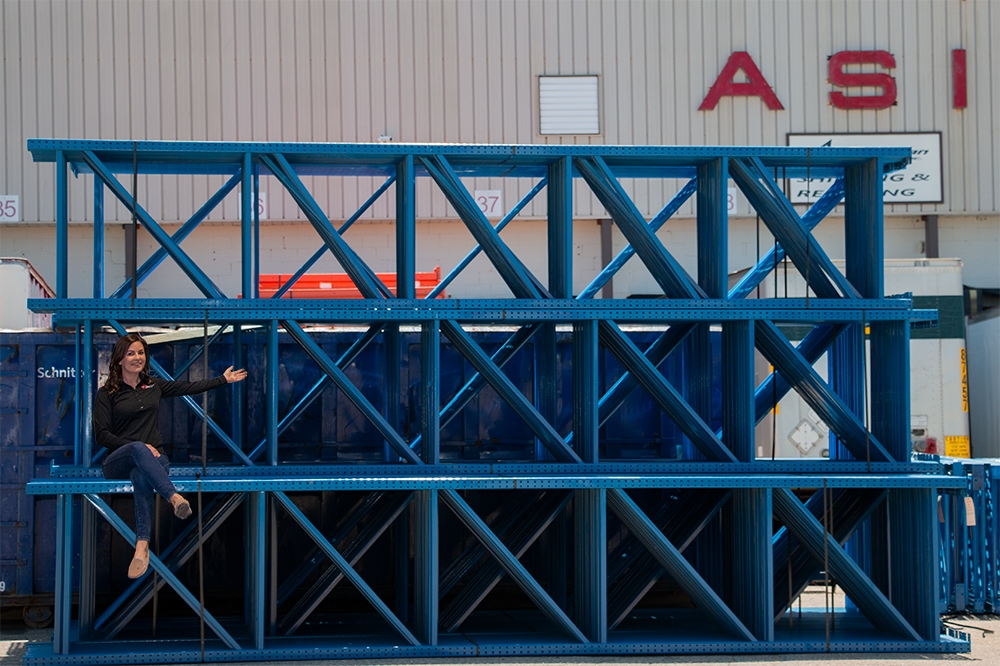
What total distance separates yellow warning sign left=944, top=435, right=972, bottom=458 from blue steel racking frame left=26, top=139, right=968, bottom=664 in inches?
225

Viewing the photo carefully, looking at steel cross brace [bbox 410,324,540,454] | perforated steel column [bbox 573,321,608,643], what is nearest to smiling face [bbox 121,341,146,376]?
steel cross brace [bbox 410,324,540,454]

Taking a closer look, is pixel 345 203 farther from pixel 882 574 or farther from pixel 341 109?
pixel 882 574

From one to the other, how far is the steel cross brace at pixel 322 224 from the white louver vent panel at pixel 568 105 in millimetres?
11307

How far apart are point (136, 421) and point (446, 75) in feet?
42.6

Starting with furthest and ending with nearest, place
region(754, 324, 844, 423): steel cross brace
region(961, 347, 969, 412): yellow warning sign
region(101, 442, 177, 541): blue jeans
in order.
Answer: region(961, 347, 969, 412): yellow warning sign → region(754, 324, 844, 423): steel cross brace → region(101, 442, 177, 541): blue jeans

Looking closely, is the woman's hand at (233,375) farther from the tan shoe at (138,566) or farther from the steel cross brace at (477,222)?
the steel cross brace at (477,222)

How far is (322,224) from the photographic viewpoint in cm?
911

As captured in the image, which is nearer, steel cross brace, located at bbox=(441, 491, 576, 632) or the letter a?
steel cross brace, located at bbox=(441, 491, 576, 632)

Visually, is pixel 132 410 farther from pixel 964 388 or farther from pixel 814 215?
pixel 964 388

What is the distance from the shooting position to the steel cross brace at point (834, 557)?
8.98 m

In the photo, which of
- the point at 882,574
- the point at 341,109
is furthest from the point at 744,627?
the point at 341,109

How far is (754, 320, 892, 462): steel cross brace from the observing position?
9141mm

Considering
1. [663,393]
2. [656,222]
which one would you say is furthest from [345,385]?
[656,222]

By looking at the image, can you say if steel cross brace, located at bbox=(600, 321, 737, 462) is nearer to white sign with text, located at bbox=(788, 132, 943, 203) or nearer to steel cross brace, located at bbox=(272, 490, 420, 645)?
steel cross brace, located at bbox=(272, 490, 420, 645)
